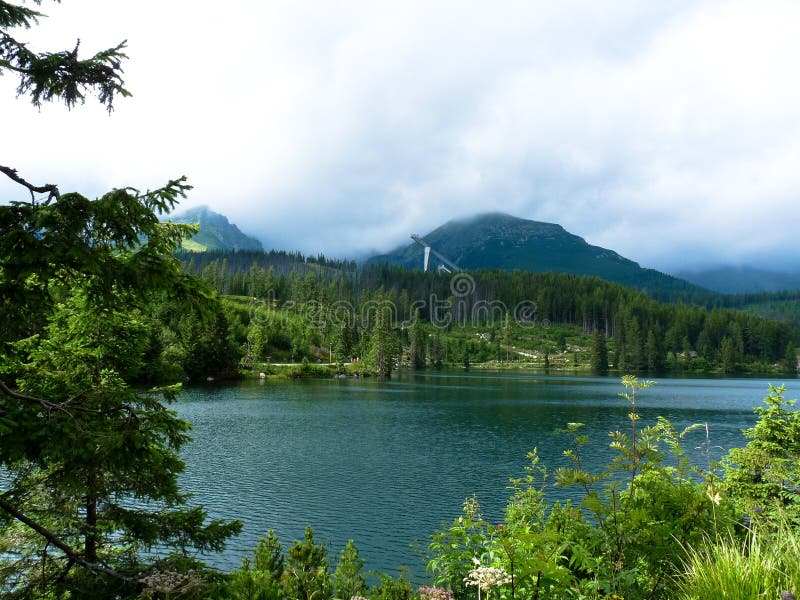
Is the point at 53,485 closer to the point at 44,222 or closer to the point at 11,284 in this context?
the point at 11,284

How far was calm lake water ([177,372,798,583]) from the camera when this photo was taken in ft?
91.8

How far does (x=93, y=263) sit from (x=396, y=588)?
8.96m

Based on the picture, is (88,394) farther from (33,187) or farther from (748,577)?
(748,577)

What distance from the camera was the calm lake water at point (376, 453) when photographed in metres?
28.0

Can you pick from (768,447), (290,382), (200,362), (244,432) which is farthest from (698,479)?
(200,362)

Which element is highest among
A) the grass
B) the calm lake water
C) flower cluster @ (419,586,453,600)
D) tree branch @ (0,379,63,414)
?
tree branch @ (0,379,63,414)

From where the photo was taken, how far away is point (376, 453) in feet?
151

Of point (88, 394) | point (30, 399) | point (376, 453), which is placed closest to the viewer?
point (30, 399)

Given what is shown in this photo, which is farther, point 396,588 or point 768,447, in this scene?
point 768,447

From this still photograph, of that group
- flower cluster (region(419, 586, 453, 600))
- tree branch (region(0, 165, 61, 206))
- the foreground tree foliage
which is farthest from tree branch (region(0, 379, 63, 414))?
flower cluster (region(419, 586, 453, 600))

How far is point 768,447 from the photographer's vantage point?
16.5 m

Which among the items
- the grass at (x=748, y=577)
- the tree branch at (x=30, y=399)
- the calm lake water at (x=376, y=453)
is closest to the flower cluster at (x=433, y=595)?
the grass at (x=748, y=577)

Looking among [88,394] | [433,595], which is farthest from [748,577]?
[88,394]

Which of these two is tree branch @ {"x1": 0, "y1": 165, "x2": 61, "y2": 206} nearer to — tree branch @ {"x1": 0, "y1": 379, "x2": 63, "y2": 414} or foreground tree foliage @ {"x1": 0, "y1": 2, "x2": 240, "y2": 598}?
foreground tree foliage @ {"x1": 0, "y1": 2, "x2": 240, "y2": 598}
